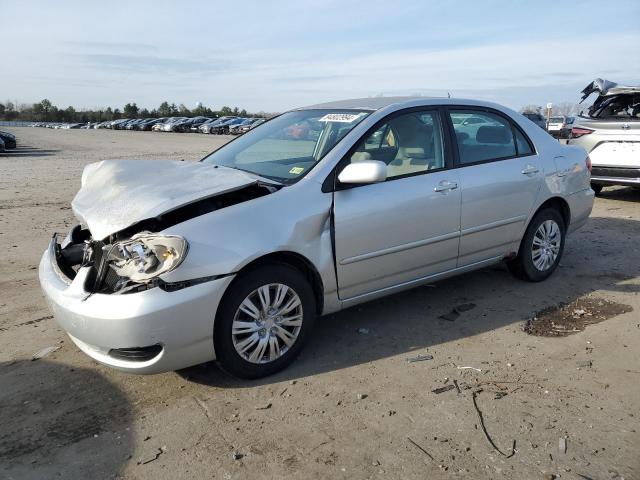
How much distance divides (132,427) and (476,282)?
3.38m

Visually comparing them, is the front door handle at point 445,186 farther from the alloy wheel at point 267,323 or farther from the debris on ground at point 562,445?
the debris on ground at point 562,445

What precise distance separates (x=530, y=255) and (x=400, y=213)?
1788 mm

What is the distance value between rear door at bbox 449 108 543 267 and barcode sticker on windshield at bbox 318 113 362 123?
2.85ft

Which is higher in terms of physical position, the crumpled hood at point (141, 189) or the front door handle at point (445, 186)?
the crumpled hood at point (141, 189)

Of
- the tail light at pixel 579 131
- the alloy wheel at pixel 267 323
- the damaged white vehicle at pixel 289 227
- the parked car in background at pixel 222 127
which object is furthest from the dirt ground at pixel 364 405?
the parked car in background at pixel 222 127

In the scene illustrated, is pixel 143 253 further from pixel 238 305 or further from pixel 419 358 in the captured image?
pixel 419 358

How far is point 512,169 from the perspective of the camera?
4645mm

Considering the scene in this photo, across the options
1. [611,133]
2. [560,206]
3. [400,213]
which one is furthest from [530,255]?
[611,133]

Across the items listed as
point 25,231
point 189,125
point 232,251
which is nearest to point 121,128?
point 189,125

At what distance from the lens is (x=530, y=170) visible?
4785 mm

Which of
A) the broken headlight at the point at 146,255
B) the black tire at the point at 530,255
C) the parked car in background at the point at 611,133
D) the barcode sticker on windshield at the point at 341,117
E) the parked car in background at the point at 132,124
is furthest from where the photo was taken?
the parked car in background at the point at 132,124

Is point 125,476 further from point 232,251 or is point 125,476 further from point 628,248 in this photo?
point 628,248

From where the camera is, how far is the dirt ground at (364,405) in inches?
102

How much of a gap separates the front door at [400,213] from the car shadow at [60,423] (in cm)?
160
